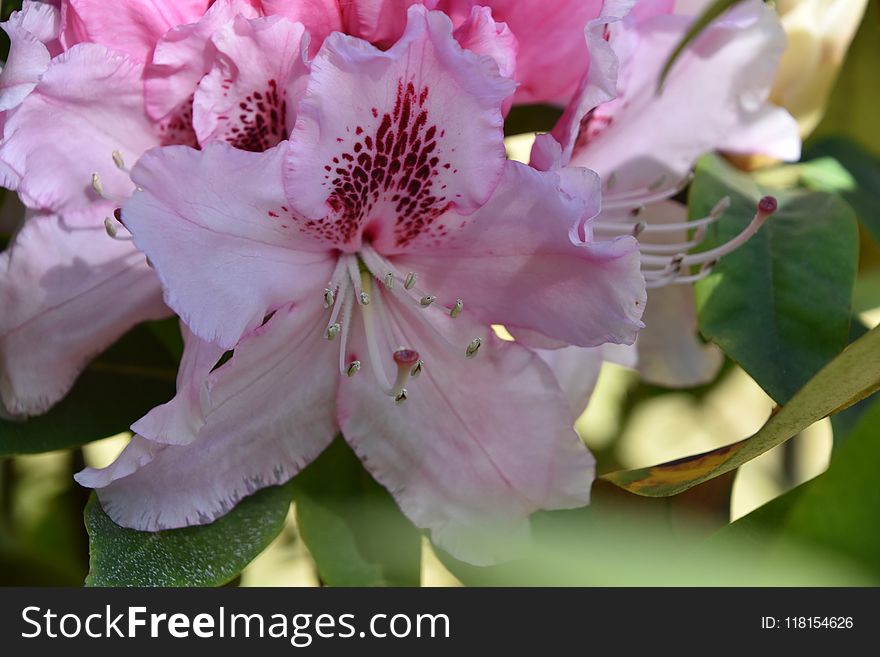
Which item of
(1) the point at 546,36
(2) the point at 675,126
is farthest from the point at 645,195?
(1) the point at 546,36

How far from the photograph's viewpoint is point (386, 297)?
23.4 inches

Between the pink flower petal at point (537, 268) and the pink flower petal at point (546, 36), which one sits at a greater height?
the pink flower petal at point (546, 36)

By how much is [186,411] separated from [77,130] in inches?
6.8

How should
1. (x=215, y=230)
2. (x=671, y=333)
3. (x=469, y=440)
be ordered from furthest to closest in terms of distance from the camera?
(x=671, y=333)
(x=469, y=440)
(x=215, y=230)

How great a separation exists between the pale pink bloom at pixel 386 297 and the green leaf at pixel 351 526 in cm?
7

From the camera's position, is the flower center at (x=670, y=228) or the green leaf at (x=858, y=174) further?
the green leaf at (x=858, y=174)

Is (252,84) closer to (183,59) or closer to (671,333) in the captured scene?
(183,59)

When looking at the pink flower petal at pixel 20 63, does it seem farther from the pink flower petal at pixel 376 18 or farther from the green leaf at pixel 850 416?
the green leaf at pixel 850 416

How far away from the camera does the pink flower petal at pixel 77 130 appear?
52 cm

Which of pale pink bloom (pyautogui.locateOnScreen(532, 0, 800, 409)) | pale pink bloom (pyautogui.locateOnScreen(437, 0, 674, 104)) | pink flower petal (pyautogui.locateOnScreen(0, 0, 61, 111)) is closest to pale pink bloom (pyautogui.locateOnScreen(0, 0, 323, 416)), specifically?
pink flower petal (pyautogui.locateOnScreen(0, 0, 61, 111))

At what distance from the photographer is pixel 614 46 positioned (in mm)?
543

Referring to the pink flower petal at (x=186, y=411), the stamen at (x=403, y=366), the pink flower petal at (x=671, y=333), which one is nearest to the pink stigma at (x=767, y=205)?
the pink flower petal at (x=671, y=333)

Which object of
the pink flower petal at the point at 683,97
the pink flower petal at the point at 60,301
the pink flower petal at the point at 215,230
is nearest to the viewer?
the pink flower petal at the point at 215,230
